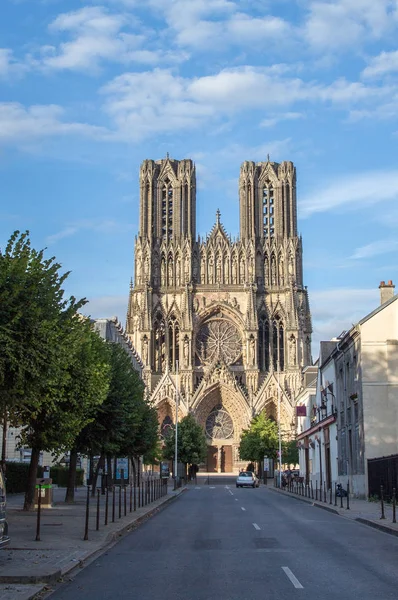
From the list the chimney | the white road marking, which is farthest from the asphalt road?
the chimney

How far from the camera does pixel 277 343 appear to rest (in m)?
87.4

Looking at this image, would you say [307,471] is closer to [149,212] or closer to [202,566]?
[149,212]

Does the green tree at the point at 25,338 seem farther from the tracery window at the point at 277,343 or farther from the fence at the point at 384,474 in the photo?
the tracery window at the point at 277,343

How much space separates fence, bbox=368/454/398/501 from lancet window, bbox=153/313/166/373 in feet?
177

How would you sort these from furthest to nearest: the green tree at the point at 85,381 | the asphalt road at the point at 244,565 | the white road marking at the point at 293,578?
the green tree at the point at 85,381, the white road marking at the point at 293,578, the asphalt road at the point at 244,565

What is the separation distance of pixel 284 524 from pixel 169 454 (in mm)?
53612

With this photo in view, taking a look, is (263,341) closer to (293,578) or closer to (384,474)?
(384,474)

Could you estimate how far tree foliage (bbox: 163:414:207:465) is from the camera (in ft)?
241

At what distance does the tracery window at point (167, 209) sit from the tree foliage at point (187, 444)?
25564 mm

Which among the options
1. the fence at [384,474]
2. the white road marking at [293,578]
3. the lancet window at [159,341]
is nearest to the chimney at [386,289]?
the fence at [384,474]

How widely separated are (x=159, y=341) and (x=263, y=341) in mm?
11670

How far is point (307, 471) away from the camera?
5897 cm

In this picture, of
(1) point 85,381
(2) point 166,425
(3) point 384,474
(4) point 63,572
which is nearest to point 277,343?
(2) point 166,425

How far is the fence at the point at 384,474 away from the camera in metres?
30.3
